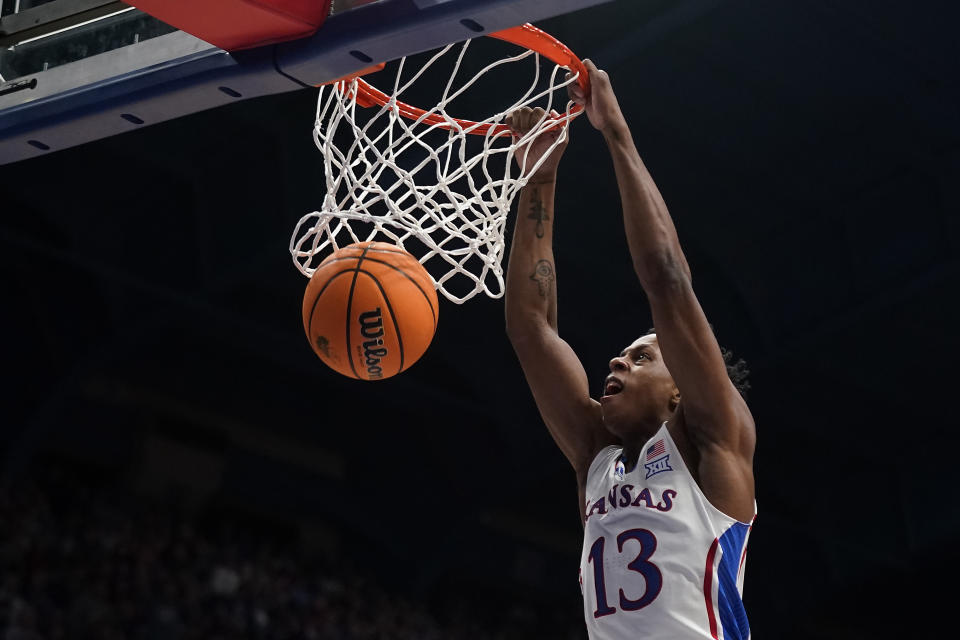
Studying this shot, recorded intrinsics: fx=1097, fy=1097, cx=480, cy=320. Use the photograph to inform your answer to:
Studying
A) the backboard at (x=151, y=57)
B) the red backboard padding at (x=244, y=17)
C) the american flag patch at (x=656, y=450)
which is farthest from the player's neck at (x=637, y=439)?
the red backboard padding at (x=244, y=17)

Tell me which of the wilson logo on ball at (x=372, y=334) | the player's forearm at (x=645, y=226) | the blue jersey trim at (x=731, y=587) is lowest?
the blue jersey trim at (x=731, y=587)

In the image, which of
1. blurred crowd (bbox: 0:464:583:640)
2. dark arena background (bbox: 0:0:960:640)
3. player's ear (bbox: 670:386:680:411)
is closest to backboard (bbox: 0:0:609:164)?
player's ear (bbox: 670:386:680:411)

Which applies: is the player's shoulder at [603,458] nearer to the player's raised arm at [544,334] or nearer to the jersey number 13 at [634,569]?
the player's raised arm at [544,334]

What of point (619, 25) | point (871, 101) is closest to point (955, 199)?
point (871, 101)

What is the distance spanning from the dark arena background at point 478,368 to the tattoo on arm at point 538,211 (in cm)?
463

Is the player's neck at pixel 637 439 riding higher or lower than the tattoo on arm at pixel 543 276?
lower

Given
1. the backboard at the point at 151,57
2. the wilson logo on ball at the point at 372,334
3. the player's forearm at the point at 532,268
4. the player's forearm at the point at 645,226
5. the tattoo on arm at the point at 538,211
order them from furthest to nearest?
the tattoo on arm at the point at 538,211
the player's forearm at the point at 532,268
the wilson logo on ball at the point at 372,334
the player's forearm at the point at 645,226
the backboard at the point at 151,57

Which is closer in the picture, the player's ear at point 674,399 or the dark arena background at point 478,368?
the player's ear at point 674,399

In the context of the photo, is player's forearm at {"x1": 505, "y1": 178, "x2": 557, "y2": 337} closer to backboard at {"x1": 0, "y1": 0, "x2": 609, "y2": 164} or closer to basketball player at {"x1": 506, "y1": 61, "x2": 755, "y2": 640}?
basketball player at {"x1": 506, "y1": 61, "x2": 755, "y2": 640}

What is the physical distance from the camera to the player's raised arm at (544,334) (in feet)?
10.9

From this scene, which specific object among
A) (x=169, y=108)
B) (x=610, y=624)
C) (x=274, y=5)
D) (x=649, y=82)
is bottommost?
(x=610, y=624)

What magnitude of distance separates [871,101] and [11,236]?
27.2 ft

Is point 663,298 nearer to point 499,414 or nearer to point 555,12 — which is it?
point 555,12

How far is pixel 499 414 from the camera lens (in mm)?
13039
